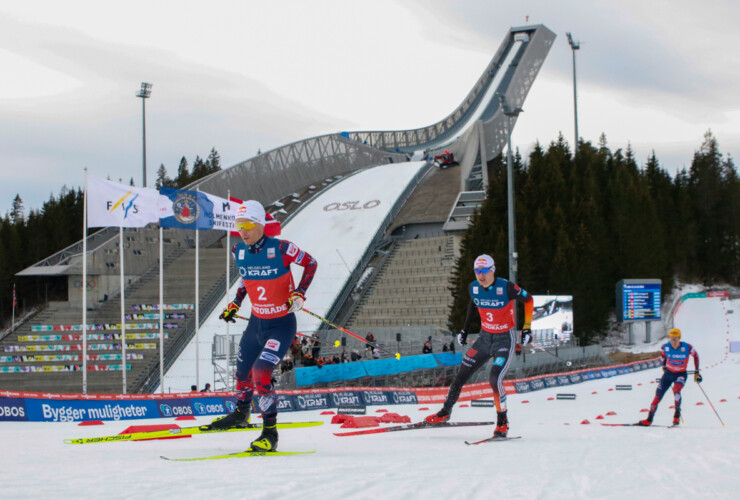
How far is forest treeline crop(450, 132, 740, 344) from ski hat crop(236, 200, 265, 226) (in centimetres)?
2875

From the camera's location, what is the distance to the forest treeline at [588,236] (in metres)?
38.6

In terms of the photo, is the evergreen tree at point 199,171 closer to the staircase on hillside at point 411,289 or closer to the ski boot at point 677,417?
the staircase on hillside at point 411,289

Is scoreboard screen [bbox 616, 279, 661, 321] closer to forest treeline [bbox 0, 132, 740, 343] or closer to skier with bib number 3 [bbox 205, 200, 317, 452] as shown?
forest treeline [bbox 0, 132, 740, 343]

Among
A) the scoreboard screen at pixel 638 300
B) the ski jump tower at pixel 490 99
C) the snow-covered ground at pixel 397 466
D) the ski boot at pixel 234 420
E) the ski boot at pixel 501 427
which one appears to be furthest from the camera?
the ski jump tower at pixel 490 99

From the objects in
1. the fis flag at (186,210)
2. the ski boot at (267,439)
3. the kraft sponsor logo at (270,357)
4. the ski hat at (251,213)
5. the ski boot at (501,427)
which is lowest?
the ski boot at (501,427)

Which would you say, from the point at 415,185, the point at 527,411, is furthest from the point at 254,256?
the point at 415,185

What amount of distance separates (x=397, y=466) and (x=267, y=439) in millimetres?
1536

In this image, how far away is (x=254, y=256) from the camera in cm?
745

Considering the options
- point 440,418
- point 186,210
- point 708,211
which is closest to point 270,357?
point 440,418

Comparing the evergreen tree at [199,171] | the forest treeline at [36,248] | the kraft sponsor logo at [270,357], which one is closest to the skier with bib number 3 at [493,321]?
the kraft sponsor logo at [270,357]

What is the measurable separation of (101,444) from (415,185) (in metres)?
54.1

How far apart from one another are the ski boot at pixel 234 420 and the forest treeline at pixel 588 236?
2807 centimetres

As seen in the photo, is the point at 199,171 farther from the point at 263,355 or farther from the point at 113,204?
the point at 263,355

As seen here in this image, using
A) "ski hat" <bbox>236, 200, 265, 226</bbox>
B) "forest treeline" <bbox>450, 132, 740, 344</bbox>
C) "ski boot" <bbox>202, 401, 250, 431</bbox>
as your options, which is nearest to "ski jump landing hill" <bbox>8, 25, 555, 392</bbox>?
"forest treeline" <bbox>450, 132, 740, 344</bbox>
